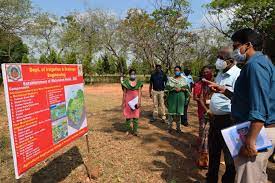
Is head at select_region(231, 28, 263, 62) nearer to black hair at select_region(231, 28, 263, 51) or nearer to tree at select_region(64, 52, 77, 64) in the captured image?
black hair at select_region(231, 28, 263, 51)

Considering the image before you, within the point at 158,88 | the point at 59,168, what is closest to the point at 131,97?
the point at 158,88

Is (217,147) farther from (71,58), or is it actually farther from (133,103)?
(71,58)

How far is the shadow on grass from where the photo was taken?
14.7 ft

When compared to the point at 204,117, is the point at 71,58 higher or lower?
higher

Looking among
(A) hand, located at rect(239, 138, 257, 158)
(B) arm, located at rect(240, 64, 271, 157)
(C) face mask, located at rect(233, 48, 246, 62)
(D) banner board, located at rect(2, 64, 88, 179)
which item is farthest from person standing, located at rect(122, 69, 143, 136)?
(B) arm, located at rect(240, 64, 271, 157)

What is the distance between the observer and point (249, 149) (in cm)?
236

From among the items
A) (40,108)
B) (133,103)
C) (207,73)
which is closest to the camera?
(40,108)

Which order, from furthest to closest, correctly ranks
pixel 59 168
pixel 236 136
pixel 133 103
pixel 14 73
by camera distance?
1. pixel 133 103
2. pixel 59 168
3. pixel 14 73
4. pixel 236 136

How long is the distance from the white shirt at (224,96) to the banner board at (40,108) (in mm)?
1976

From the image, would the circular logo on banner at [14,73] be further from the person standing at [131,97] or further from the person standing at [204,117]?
the person standing at [131,97]

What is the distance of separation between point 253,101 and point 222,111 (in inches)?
55.8

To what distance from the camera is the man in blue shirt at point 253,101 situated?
227 cm

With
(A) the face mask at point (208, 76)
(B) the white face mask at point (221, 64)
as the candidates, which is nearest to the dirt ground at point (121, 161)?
(A) the face mask at point (208, 76)

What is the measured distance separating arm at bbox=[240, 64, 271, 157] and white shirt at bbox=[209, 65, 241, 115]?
4.21 feet
